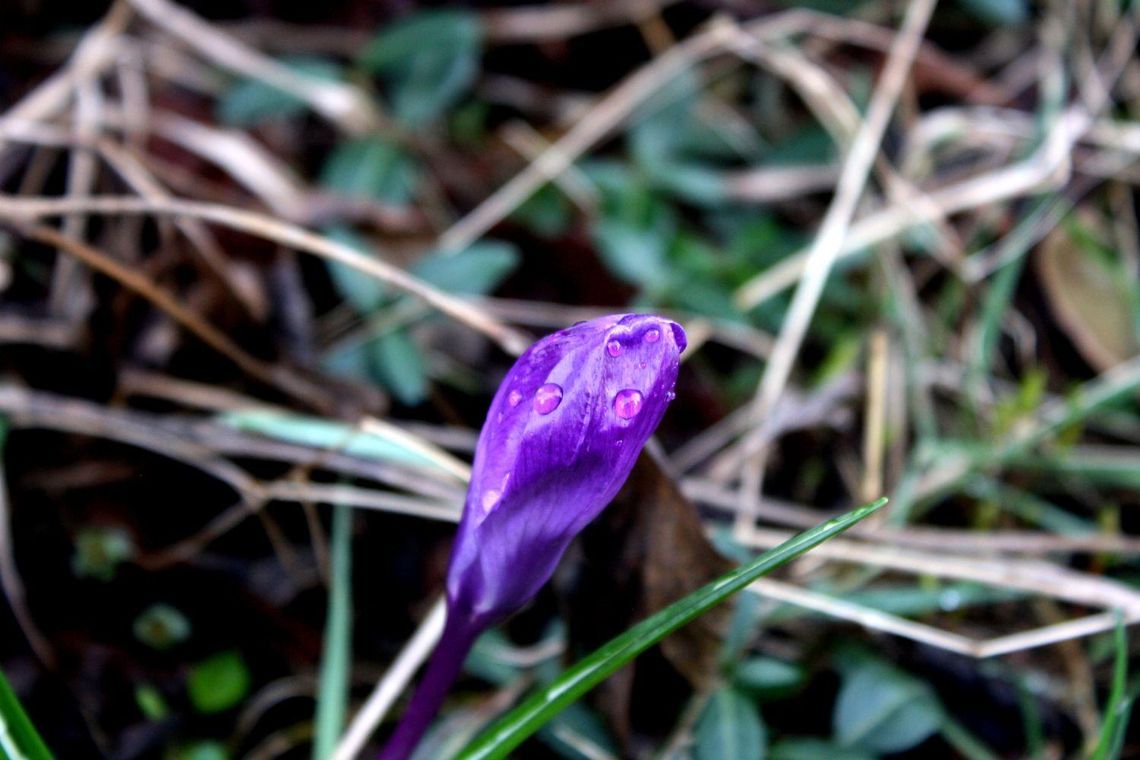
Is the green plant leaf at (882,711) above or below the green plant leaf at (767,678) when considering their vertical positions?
below

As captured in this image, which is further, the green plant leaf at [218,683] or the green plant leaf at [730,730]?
the green plant leaf at [218,683]

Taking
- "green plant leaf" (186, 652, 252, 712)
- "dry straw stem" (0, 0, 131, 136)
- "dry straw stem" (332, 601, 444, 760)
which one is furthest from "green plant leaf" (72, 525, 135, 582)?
"dry straw stem" (0, 0, 131, 136)

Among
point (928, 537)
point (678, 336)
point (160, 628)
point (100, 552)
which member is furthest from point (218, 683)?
point (928, 537)

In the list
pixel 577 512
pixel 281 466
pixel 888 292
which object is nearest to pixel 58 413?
pixel 281 466

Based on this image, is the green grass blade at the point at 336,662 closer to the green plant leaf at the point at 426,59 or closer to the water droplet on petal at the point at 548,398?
the water droplet on petal at the point at 548,398

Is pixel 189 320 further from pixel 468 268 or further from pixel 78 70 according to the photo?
pixel 78 70

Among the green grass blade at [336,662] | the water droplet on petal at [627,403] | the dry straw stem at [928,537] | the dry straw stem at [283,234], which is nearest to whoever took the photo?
the water droplet on petal at [627,403]

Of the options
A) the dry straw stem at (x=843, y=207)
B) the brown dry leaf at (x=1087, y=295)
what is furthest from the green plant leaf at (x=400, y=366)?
the brown dry leaf at (x=1087, y=295)

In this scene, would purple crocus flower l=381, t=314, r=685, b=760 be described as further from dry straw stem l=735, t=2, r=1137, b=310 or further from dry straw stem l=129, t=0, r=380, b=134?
dry straw stem l=129, t=0, r=380, b=134
